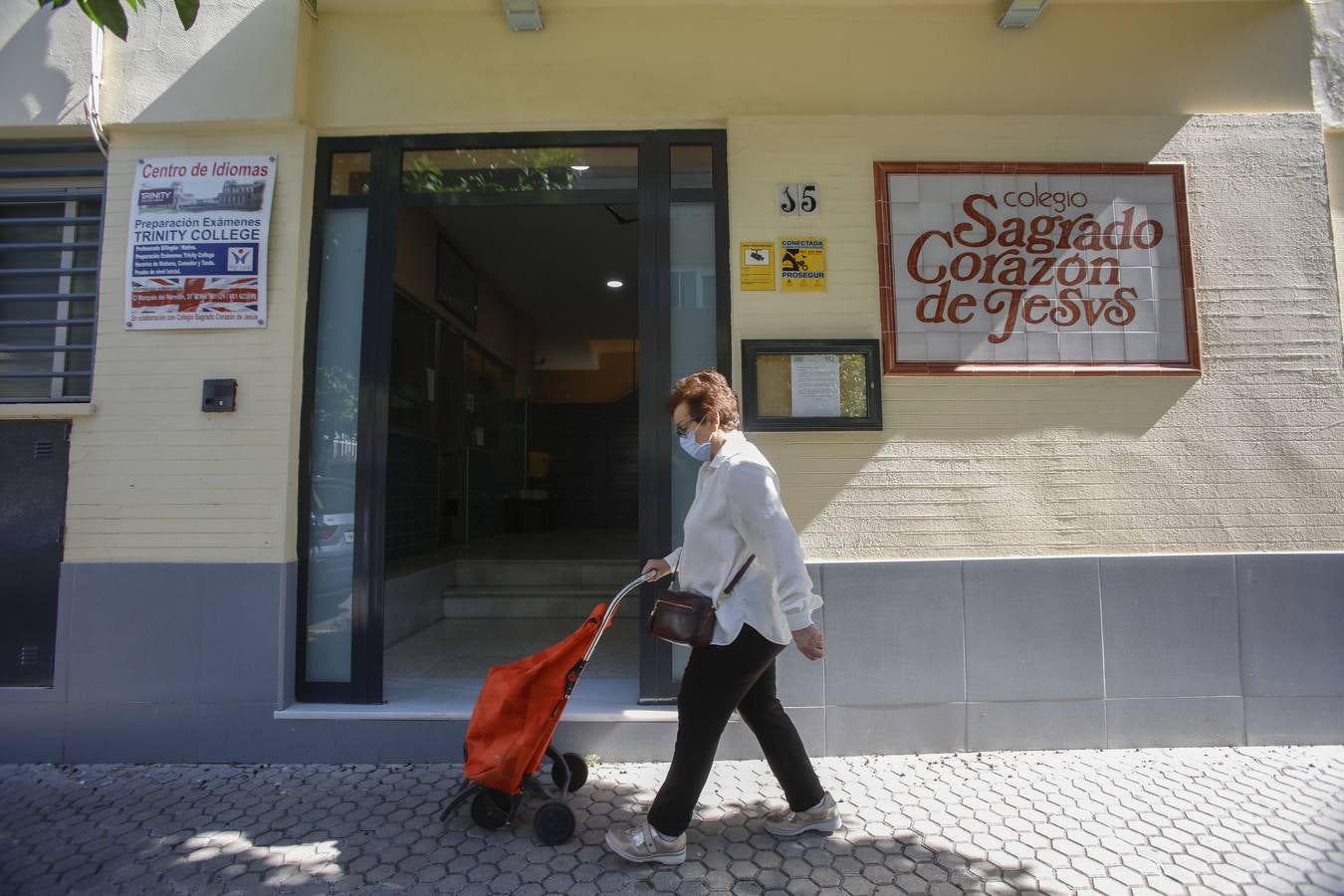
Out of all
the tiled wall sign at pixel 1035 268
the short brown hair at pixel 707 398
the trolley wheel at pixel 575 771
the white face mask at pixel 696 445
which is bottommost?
the trolley wheel at pixel 575 771

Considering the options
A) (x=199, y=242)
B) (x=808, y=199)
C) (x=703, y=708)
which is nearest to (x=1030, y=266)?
(x=808, y=199)

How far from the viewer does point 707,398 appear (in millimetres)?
2814

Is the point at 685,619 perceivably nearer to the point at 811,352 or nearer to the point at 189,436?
the point at 811,352

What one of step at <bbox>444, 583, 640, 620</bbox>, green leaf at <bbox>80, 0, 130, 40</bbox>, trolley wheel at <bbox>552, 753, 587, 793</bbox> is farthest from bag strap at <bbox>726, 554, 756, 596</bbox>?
step at <bbox>444, 583, 640, 620</bbox>

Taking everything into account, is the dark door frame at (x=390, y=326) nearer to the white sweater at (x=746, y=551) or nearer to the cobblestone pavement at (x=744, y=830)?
the cobblestone pavement at (x=744, y=830)

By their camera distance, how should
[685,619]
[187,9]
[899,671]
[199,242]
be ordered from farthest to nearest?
1. [199,242]
2. [899,671]
3. [685,619]
4. [187,9]

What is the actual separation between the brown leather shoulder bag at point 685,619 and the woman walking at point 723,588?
0.07m

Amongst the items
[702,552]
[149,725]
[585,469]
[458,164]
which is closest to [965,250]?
[702,552]

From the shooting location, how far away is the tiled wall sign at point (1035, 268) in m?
4.04

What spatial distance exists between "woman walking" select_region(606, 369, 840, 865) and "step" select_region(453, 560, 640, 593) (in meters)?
4.00

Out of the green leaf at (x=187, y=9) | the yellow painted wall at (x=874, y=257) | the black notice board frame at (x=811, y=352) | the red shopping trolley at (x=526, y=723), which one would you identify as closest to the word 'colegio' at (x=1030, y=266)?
the yellow painted wall at (x=874, y=257)

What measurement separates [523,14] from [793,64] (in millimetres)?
1565

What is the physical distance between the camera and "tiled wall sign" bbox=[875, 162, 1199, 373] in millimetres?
4043

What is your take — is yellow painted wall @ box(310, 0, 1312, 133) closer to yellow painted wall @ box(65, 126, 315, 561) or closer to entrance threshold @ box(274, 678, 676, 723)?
yellow painted wall @ box(65, 126, 315, 561)
